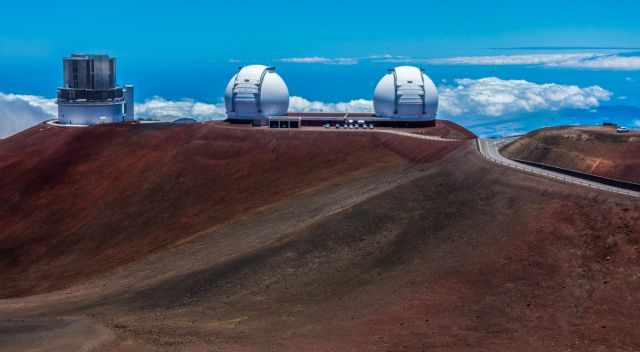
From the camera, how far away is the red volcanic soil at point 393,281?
3053 cm

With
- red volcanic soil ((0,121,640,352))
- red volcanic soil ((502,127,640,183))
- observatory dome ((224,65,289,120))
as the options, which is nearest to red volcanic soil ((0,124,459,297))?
observatory dome ((224,65,289,120))

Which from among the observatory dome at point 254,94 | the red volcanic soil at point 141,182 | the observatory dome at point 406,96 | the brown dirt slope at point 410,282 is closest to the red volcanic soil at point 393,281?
the brown dirt slope at point 410,282

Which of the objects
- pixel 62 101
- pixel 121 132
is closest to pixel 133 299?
pixel 121 132

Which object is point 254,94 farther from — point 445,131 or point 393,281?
point 393,281

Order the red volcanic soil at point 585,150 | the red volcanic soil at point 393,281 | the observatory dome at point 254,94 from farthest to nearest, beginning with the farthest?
the observatory dome at point 254,94 → the red volcanic soil at point 585,150 → the red volcanic soil at point 393,281

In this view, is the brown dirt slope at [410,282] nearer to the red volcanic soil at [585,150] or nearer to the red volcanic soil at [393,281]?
the red volcanic soil at [393,281]

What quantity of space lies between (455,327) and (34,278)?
1363 inches

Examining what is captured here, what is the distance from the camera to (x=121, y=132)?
245ft

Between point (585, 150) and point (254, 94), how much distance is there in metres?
36.0

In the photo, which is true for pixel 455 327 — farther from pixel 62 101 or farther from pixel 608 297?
pixel 62 101

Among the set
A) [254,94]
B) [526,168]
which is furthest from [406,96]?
[526,168]

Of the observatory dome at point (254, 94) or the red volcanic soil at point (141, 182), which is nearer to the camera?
the red volcanic soil at point (141, 182)

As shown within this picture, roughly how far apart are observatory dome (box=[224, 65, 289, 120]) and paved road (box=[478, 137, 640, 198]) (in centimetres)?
2416

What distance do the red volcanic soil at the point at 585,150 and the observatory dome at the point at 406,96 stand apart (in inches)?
799
